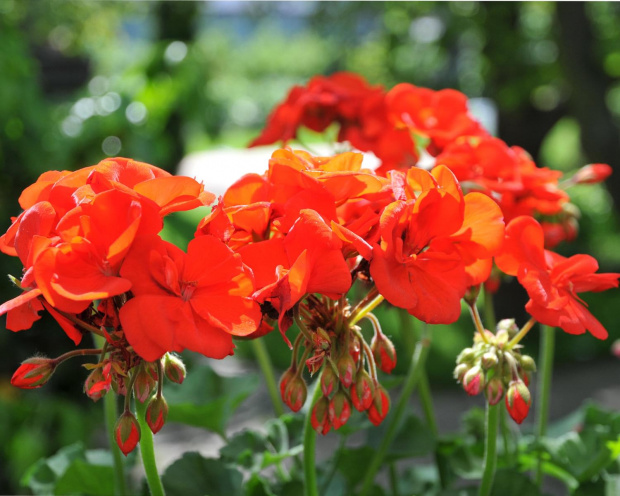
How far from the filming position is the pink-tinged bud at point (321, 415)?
792mm

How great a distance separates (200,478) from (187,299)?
1.56 feet

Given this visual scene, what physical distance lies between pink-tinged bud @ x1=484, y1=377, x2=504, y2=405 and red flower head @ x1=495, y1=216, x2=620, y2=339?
3.3 inches

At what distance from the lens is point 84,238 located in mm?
684

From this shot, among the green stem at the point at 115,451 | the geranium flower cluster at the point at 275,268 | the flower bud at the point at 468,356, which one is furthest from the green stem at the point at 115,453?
the flower bud at the point at 468,356

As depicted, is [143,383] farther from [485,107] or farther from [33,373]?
[485,107]

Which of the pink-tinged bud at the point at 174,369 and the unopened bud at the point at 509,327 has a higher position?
the pink-tinged bud at the point at 174,369

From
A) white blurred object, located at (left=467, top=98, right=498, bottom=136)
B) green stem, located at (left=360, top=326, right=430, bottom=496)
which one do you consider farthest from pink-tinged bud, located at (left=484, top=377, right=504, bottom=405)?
white blurred object, located at (left=467, top=98, right=498, bottom=136)

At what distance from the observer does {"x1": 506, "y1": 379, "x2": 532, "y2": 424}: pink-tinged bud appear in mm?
805

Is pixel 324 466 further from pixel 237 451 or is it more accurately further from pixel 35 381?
pixel 35 381

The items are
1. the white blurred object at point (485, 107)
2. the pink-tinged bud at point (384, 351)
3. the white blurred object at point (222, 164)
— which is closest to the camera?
the pink-tinged bud at point (384, 351)

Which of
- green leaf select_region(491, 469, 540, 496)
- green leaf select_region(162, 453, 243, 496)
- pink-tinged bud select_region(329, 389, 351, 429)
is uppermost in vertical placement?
pink-tinged bud select_region(329, 389, 351, 429)

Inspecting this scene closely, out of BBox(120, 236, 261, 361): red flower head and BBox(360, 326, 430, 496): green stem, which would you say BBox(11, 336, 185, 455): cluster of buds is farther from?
BBox(360, 326, 430, 496): green stem

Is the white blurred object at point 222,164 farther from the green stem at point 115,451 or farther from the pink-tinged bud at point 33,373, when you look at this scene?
the pink-tinged bud at point 33,373

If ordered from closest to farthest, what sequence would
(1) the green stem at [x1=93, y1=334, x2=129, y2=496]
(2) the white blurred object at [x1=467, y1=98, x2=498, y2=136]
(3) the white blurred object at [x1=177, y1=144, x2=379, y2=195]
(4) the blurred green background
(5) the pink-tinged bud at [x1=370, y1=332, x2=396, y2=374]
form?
(5) the pink-tinged bud at [x1=370, y1=332, x2=396, y2=374] → (1) the green stem at [x1=93, y1=334, x2=129, y2=496] → (4) the blurred green background → (2) the white blurred object at [x1=467, y1=98, x2=498, y2=136] → (3) the white blurred object at [x1=177, y1=144, x2=379, y2=195]
